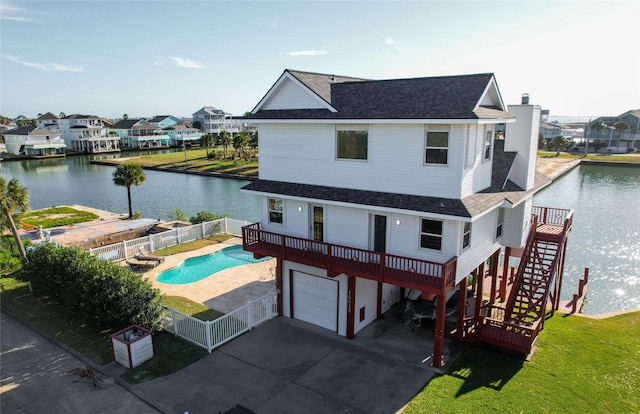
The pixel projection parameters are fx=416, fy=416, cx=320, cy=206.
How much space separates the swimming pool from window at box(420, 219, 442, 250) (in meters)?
12.9

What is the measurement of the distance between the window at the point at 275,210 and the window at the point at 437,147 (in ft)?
21.7

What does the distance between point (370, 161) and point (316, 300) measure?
626 cm

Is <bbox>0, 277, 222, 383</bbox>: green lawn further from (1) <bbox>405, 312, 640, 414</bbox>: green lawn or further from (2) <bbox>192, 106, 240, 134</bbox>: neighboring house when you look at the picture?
(2) <bbox>192, 106, 240, 134</bbox>: neighboring house

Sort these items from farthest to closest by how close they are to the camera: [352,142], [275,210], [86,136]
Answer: [86,136]
[275,210]
[352,142]

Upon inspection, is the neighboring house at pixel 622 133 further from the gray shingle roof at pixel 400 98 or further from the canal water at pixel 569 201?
the gray shingle roof at pixel 400 98

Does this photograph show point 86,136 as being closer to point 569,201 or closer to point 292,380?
point 569,201

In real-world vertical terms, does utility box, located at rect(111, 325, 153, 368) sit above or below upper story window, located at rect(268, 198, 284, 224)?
below

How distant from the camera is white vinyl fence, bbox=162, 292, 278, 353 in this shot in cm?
1548

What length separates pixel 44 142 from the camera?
105 m

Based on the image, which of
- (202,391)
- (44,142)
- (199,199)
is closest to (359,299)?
(202,391)

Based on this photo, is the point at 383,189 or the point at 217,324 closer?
the point at 383,189

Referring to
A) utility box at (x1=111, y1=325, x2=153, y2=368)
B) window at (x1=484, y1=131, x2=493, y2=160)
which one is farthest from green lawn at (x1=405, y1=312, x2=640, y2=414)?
utility box at (x1=111, y1=325, x2=153, y2=368)

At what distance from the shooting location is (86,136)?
113625 mm

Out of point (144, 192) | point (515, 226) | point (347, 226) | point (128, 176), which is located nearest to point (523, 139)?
point (515, 226)
